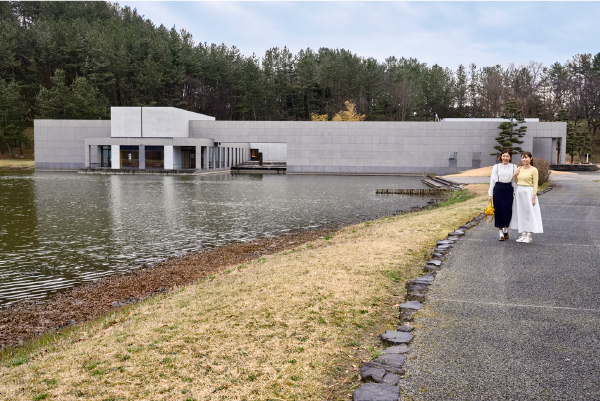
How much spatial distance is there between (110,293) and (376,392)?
671 cm

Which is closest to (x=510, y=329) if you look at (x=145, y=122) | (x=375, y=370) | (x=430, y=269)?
(x=375, y=370)

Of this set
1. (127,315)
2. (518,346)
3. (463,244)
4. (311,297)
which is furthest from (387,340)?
(463,244)

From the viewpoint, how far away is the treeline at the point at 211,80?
74000 mm

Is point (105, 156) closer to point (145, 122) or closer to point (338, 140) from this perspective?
point (145, 122)

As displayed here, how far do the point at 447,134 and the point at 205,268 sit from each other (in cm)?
5065

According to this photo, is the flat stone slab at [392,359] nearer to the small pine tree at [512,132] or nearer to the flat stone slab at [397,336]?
the flat stone slab at [397,336]

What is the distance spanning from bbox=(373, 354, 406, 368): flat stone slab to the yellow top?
7.18m

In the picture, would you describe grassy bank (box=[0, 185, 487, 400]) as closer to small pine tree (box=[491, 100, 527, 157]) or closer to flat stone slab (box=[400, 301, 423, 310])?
flat stone slab (box=[400, 301, 423, 310])

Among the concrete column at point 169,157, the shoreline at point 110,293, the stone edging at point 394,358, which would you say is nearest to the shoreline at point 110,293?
the shoreline at point 110,293

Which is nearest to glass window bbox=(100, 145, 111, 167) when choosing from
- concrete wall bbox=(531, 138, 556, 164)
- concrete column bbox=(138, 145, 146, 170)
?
concrete column bbox=(138, 145, 146, 170)

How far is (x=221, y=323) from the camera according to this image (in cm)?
584

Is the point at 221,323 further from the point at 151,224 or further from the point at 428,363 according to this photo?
the point at 151,224

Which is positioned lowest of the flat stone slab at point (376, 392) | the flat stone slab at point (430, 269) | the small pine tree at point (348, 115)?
the flat stone slab at point (376, 392)

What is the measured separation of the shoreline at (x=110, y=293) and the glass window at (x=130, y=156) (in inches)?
1789
